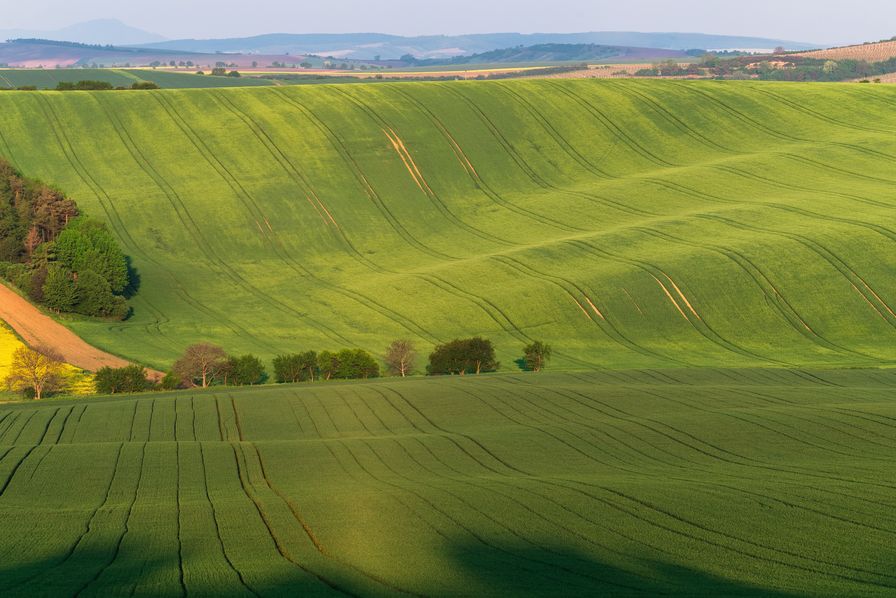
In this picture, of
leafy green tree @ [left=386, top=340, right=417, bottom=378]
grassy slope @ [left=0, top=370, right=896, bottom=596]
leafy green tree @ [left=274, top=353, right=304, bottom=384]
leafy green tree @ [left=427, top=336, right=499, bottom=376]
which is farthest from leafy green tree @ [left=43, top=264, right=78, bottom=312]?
grassy slope @ [left=0, top=370, right=896, bottom=596]

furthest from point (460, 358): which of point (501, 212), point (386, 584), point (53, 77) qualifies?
point (53, 77)

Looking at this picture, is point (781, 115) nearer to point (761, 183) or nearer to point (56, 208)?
point (761, 183)

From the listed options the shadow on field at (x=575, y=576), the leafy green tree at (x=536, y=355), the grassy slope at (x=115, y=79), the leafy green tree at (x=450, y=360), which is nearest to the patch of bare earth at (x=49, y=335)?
the leafy green tree at (x=450, y=360)

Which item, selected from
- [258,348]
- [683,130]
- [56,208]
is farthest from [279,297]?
[683,130]

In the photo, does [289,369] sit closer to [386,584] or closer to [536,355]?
[536,355]

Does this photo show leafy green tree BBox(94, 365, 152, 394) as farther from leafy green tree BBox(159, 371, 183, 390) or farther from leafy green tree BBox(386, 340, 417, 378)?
leafy green tree BBox(386, 340, 417, 378)

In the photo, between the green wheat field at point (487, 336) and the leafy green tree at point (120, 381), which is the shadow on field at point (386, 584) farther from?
the leafy green tree at point (120, 381)
